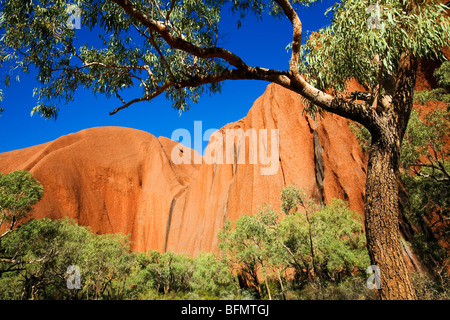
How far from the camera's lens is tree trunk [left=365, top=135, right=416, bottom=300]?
152 inches

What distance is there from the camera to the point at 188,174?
177ft

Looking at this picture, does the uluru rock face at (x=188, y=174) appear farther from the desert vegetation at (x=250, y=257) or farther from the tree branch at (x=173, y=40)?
the tree branch at (x=173, y=40)

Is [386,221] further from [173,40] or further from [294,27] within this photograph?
[173,40]

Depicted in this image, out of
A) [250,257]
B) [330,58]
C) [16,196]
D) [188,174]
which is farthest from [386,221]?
[188,174]

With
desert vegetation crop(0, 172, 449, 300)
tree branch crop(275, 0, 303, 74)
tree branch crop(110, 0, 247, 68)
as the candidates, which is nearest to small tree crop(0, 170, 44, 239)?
desert vegetation crop(0, 172, 449, 300)

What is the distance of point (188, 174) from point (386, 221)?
50.9 m

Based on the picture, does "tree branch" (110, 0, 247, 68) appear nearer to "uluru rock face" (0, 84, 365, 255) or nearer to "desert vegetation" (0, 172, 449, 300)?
"desert vegetation" (0, 172, 449, 300)

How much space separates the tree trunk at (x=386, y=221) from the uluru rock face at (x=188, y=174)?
1581 cm

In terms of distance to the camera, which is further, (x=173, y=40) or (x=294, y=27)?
(x=294, y=27)

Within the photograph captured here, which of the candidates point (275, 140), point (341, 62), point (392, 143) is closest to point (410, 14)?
point (341, 62)

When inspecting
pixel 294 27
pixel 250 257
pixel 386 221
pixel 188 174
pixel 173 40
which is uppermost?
pixel 188 174

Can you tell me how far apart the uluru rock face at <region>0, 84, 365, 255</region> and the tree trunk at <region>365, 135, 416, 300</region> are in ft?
51.9

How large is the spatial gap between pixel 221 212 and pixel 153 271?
8956mm

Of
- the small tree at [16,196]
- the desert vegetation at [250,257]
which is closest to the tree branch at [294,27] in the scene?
the desert vegetation at [250,257]
